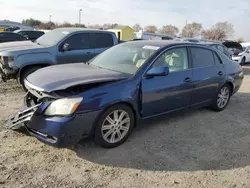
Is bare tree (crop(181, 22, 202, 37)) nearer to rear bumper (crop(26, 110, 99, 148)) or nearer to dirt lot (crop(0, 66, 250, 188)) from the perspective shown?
dirt lot (crop(0, 66, 250, 188))

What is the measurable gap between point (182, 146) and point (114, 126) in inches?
45.6

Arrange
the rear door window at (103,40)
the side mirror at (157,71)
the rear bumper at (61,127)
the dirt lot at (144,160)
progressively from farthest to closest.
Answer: the rear door window at (103,40) < the side mirror at (157,71) < the rear bumper at (61,127) < the dirt lot at (144,160)

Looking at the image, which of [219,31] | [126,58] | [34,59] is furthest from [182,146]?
[219,31]

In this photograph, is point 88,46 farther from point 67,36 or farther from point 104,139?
point 104,139

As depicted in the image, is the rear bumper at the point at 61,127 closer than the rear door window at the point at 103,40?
Yes

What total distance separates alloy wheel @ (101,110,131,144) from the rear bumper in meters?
0.30

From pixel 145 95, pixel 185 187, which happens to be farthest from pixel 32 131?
pixel 185 187

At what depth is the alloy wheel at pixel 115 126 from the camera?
3.75m

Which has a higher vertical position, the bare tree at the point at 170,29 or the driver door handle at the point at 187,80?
the bare tree at the point at 170,29

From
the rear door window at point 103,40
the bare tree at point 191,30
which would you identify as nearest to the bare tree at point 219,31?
the bare tree at point 191,30

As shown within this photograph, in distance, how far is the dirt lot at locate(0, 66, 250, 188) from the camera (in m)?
3.14

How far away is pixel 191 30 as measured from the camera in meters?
55.6

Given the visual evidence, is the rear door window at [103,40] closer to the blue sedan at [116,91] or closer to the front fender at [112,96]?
the blue sedan at [116,91]

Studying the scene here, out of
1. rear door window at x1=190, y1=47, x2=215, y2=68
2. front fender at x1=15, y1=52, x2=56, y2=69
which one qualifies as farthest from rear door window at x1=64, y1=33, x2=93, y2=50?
rear door window at x1=190, y1=47, x2=215, y2=68
